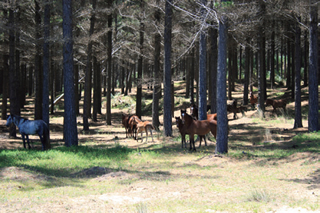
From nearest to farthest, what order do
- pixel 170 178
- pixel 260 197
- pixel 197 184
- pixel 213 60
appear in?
pixel 260 197, pixel 197 184, pixel 170 178, pixel 213 60

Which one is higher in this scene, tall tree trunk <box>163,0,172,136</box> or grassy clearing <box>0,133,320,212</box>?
tall tree trunk <box>163,0,172,136</box>

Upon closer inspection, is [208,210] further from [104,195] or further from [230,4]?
[230,4]

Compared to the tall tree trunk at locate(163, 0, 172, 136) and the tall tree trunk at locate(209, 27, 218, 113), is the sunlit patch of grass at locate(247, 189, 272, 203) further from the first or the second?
the tall tree trunk at locate(209, 27, 218, 113)

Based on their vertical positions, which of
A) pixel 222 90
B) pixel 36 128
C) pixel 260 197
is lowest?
pixel 260 197

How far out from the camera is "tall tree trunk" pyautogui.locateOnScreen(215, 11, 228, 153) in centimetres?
1296

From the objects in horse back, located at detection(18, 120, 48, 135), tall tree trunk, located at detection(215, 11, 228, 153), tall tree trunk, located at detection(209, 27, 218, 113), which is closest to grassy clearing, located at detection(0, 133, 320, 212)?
tall tree trunk, located at detection(215, 11, 228, 153)

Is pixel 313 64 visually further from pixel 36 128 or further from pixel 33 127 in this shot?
pixel 33 127

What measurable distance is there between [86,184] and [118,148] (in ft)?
18.7

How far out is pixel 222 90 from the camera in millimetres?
12961

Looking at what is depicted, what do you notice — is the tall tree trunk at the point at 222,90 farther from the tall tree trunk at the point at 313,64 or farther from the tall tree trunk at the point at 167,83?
the tall tree trunk at the point at 313,64

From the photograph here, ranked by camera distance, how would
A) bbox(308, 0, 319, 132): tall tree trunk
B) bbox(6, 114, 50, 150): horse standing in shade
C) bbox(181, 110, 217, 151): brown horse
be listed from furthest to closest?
bbox(308, 0, 319, 132): tall tree trunk < bbox(6, 114, 50, 150): horse standing in shade < bbox(181, 110, 217, 151): brown horse

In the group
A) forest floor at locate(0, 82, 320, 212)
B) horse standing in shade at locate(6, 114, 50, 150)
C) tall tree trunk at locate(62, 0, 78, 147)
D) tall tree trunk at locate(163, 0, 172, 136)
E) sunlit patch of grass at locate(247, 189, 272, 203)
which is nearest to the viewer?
forest floor at locate(0, 82, 320, 212)

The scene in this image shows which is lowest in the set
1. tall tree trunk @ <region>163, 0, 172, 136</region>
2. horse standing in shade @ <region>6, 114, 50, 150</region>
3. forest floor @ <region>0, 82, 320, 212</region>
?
forest floor @ <region>0, 82, 320, 212</region>

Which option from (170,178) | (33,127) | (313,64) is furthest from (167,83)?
(170,178)
